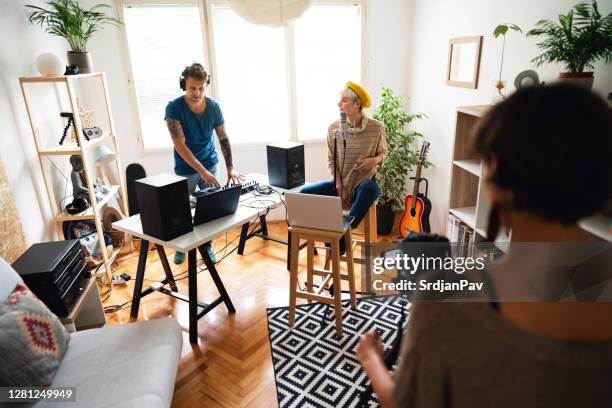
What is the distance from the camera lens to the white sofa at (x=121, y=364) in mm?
1597

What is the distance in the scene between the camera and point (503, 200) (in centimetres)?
55

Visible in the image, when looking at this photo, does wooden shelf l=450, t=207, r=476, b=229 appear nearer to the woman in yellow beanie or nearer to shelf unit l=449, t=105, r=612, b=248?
shelf unit l=449, t=105, r=612, b=248

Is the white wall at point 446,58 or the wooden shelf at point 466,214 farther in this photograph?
the wooden shelf at point 466,214

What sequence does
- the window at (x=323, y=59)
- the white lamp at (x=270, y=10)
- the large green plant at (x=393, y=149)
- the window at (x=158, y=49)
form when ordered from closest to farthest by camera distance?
the white lamp at (x=270, y=10) < the window at (x=158, y=49) < the large green plant at (x=393, y=149) < the window at (x=323, y=59)

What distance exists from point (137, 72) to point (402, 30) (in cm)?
260

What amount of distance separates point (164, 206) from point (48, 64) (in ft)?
4.79

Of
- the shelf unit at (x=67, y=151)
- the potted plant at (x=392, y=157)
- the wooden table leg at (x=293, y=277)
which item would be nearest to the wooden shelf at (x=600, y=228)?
the wooden table leg at (x=293, y=277)

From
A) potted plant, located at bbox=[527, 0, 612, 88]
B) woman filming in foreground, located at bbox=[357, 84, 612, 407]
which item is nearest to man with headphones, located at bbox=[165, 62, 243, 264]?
potted plant, located at bbox=[527, 0, 612, 88]

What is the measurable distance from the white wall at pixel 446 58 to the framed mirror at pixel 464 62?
1.9 inches

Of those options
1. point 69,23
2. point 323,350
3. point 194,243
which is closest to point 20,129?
point 69,23

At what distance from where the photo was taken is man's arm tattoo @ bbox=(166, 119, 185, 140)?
2.91m

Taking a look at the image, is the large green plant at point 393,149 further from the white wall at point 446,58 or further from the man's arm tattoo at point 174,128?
the man's arm tattoo at point 174,128

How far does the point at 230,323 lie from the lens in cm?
268

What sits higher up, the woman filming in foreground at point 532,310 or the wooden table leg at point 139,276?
the woman filming in foreground at point 532,310
